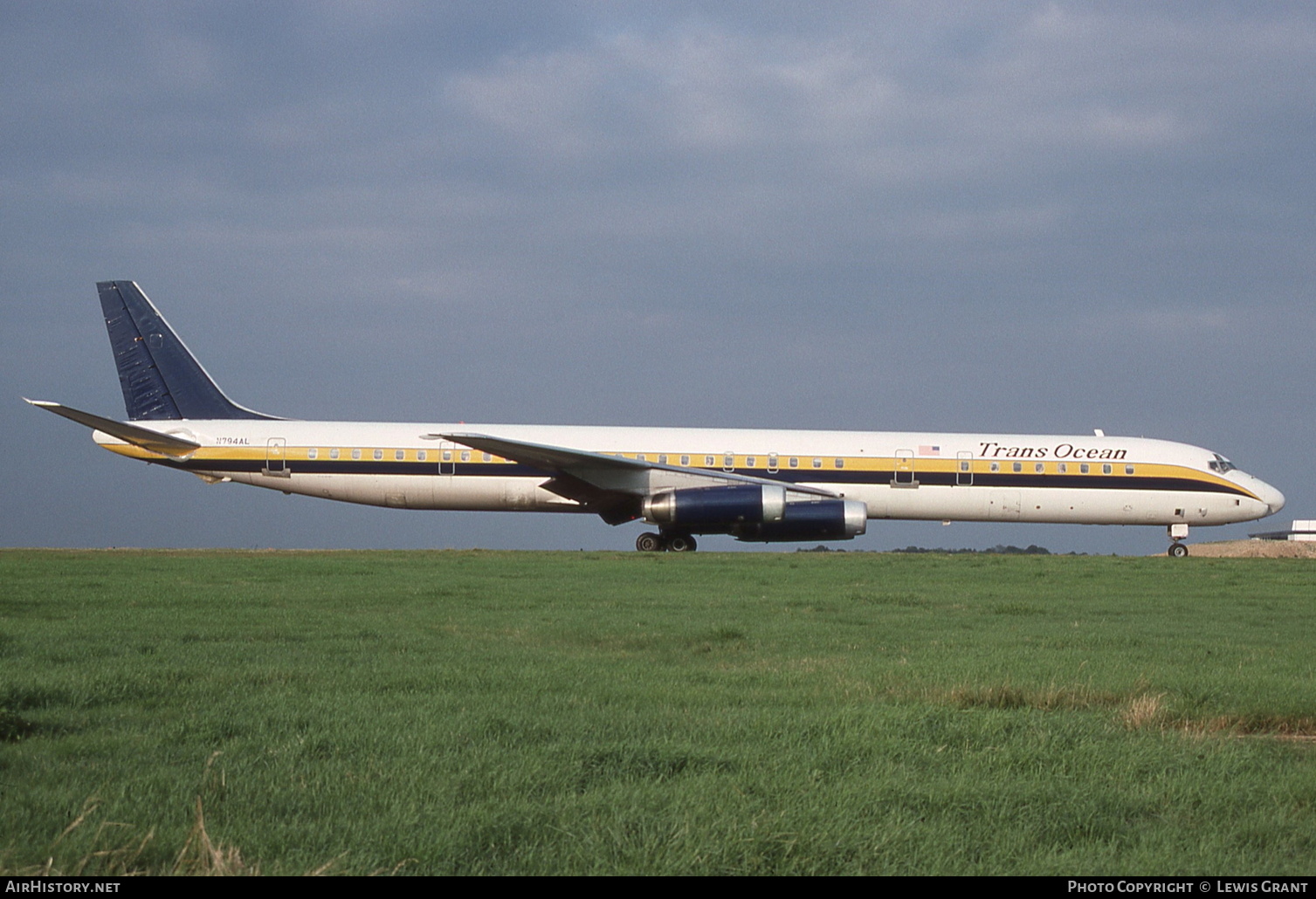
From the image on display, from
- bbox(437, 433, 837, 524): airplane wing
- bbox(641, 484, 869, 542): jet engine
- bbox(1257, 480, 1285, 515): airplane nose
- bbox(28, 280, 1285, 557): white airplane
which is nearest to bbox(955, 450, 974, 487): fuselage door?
bbox(28, 280, 1285, 557): white airplane

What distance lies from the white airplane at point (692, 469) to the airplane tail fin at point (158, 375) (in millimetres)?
1205

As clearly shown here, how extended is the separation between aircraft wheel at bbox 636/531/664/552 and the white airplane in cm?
4

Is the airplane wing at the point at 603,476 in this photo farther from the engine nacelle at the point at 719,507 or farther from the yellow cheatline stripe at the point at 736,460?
the engine nacelle at the point at 719,507

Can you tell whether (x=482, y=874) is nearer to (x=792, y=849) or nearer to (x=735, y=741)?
(x=792, y=849)

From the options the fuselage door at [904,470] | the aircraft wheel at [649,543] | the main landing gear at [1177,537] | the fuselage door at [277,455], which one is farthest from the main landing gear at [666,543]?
the main landing gear at [1177,537]

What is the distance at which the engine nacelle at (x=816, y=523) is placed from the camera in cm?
2302

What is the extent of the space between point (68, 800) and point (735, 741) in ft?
8.65

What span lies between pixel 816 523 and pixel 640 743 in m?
18.6

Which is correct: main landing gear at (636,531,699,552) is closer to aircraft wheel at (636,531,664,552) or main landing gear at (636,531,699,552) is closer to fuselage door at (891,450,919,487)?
aircraft wheel at (636,531,664,552)

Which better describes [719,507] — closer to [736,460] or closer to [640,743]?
[736,460]

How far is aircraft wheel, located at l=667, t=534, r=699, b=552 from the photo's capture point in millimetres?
25078

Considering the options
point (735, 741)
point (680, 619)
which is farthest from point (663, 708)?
point (680, 619)

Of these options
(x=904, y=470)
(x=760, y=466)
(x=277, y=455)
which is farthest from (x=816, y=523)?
(x=277, y=455)

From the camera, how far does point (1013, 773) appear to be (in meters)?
4.51
